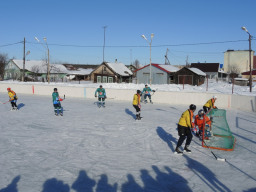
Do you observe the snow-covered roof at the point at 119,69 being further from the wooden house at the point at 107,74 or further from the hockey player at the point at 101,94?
the hockey player at the point at 101,94

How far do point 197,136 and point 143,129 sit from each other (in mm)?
2215

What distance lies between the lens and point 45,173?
18.5 feet

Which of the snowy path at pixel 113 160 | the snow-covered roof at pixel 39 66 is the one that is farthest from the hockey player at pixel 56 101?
the snow-covered roof at pixel 39 66

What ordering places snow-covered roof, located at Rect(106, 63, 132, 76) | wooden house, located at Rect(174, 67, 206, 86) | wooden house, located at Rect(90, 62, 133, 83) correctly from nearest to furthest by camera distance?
1. wooden house, located at Rect(174, 67, 206, 86)
2. wooden house, located at Rect(90, 62, 133, 83)
3. snow-covered roof, located at Rect(106, 63, 132, 76)

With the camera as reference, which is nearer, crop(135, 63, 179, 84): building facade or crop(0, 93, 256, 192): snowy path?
crop(0, 93, 256, 192): snowy path

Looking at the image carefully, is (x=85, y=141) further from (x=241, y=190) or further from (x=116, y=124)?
(x=241, y=190)

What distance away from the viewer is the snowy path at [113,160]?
5.19 meters

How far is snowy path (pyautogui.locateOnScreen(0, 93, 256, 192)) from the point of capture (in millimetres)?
5189

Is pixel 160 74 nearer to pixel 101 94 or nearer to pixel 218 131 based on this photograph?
pixel 101 94

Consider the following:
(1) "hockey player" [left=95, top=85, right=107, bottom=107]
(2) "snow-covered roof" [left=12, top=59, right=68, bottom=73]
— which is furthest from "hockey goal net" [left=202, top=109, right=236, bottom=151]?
(2) "snow-covered roof" [left=12, top=59, right=68, bottom=73]

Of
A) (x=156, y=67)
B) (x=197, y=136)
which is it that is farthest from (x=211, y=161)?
(x=156, y=67)

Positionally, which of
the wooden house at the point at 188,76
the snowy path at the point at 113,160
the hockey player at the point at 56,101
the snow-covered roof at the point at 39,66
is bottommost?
the snowy path at the point at 113,160

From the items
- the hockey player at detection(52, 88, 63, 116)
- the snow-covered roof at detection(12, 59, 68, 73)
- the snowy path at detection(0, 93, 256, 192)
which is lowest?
the snowy path at detection(0, 93, 256, 192)

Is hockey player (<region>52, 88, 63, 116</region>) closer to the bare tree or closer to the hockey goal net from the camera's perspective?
the hockey goal net
